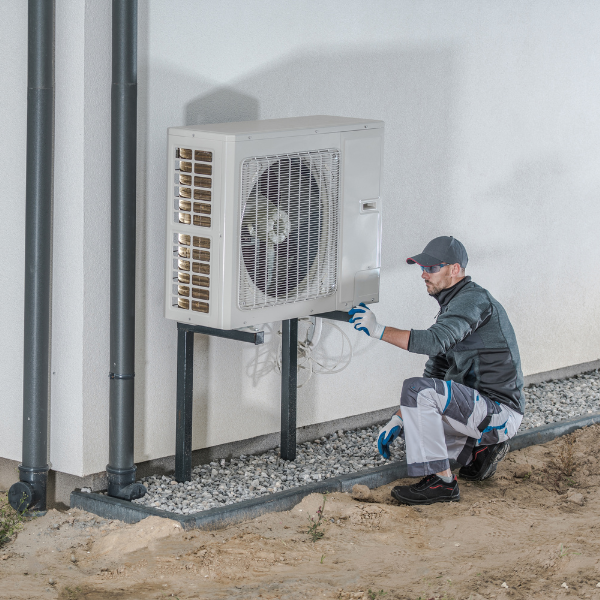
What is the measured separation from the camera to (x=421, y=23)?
19.0ft

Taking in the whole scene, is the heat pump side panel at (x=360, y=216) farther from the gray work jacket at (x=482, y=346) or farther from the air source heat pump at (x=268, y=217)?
the gray work jacket at (x=482, y=346)

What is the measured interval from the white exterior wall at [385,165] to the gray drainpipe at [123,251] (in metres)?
0.09

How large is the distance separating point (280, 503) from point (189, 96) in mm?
1949

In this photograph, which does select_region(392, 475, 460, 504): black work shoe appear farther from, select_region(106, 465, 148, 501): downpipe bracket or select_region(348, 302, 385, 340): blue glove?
select_region(106, 465, 148, 501): downpipe bracket

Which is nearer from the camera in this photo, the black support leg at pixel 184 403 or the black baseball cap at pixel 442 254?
the black support leg at pixel 184 403

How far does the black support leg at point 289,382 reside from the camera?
5.04m

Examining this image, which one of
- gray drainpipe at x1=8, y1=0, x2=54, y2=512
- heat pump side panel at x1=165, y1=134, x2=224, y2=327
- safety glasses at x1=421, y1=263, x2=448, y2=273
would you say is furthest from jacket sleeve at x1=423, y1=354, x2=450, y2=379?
gray drainpipe at x1=8, y1=0, x2=54, y2=512

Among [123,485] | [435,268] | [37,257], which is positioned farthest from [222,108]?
[123,485]

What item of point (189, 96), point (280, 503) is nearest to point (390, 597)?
point (280, 503)

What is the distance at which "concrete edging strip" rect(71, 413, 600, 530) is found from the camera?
434cm

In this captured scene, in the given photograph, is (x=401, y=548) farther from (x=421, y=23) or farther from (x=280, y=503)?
(x=421, y=23)

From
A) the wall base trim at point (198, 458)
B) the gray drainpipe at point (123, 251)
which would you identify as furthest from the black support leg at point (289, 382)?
the gray drainpipe at point (123, 251)

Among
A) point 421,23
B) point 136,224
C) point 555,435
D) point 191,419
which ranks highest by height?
point 421,23

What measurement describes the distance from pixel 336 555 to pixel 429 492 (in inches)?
33.4
